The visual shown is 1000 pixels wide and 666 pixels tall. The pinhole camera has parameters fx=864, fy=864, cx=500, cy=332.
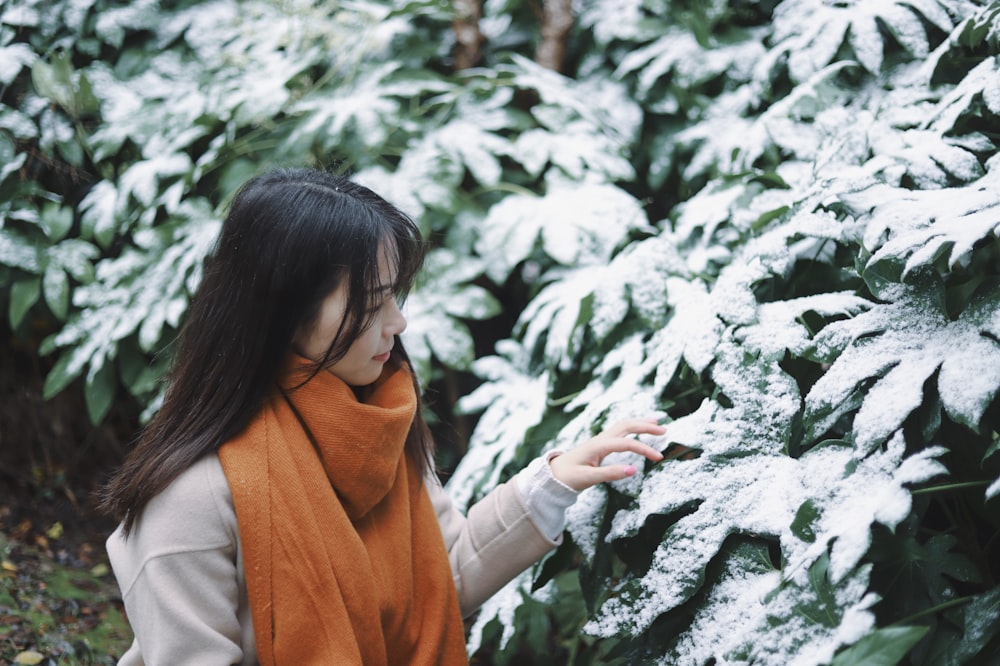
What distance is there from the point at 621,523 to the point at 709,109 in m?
1.45

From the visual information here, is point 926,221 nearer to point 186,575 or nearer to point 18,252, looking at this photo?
point 186,575

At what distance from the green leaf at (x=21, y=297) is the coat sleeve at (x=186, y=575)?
148 cm

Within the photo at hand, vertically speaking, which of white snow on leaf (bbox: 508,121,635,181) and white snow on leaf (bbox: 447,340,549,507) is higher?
white snow on leaf (bbox: 508,121,635,181)

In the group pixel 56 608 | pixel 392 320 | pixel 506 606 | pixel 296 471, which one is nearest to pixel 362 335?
pixel 392 320

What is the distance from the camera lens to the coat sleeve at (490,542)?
1.29 metres

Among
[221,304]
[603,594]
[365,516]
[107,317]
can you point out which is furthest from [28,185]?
[603,594]

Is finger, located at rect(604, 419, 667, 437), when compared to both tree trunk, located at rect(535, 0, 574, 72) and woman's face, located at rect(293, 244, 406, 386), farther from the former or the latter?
tree trunk, located at rect(535, 0, 574, 72)

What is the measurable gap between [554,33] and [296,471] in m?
1.96

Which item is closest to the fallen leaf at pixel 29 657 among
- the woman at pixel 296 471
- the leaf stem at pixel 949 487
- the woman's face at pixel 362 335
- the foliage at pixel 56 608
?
the foliage at pixel 56 608

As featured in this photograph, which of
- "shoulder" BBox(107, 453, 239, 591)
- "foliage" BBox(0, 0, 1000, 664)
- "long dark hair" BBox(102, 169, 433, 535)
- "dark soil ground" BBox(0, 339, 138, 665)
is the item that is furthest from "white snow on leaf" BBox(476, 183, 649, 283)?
"dark soil ground" BBox(0, 339, 138, 665)

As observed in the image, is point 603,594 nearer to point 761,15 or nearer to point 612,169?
point 612,169

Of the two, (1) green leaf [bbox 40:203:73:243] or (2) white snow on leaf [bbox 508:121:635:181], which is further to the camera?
(1) green leaf [bbox 40:203:73:243]

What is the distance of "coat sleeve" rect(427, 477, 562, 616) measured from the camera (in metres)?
1.29

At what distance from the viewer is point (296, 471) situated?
3.66 feet
